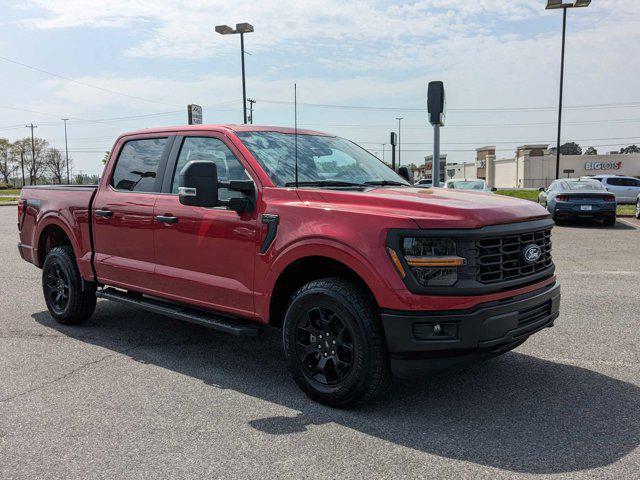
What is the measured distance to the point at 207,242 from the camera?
4.45 meters

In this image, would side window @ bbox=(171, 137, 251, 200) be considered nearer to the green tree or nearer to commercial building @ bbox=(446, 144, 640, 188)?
commercial building @ bbox=(446, 144, 640, 188)

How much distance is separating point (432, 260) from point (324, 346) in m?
0.97

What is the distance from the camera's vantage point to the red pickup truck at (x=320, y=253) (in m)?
3.44

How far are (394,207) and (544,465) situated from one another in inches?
64.9

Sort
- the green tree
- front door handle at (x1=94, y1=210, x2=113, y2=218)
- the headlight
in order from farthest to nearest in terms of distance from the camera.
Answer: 1. the green tree
2. front door handle at (x1=94, y1=210, x2=113, y2=218)
3. the headlight

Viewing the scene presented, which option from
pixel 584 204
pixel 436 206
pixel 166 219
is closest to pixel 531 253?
pixel 436 206

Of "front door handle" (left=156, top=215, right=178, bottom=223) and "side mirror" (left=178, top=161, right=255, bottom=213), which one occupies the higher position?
"side mirror" (left=178, top=161, right=255, bottom=213)

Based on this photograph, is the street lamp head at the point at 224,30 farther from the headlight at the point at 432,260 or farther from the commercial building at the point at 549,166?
the commercial building at the point at 549,166

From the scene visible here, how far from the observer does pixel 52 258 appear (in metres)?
6.07

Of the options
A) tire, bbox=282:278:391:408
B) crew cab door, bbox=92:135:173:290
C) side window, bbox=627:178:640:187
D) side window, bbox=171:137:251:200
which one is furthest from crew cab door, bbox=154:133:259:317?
side window, bbox=627:178:640:187

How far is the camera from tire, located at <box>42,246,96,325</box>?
5844mm

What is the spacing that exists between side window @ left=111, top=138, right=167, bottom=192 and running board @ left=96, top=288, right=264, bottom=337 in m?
0.97

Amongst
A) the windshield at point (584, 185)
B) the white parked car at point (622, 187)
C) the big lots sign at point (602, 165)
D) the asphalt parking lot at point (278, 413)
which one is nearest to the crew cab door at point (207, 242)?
the asphalt parking lot at point (278, 413)

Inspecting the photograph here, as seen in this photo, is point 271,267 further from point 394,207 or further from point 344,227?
point 394,207
